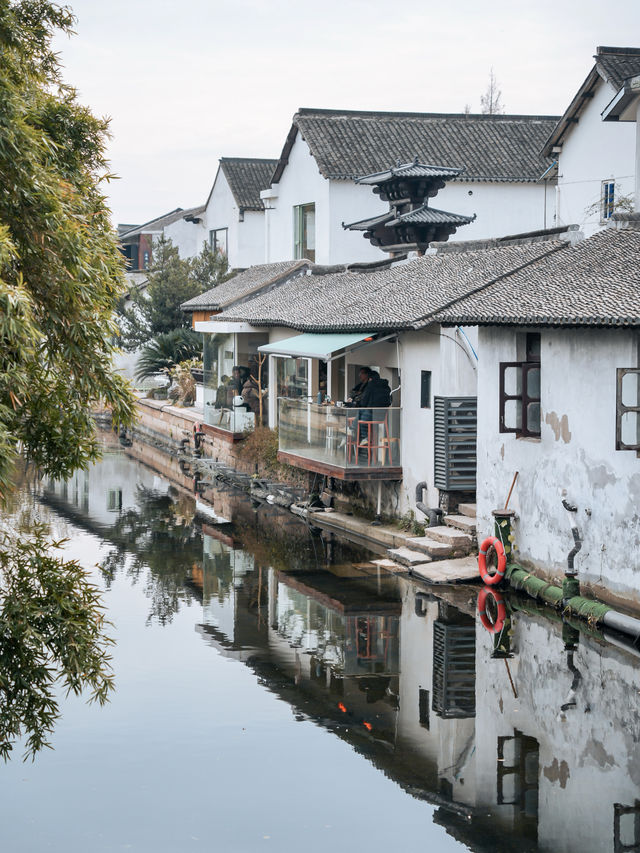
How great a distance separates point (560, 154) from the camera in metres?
31.8

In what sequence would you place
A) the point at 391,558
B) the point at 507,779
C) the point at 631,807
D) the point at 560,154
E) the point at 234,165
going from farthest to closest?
1. the point at 234,165
2. the point at 560,154
3. the point at 391,558
4. the point at 507,779
5. the point at 631,807

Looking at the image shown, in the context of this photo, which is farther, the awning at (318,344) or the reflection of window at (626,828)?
the awning at (318,344)

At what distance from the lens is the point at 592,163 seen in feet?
99.5

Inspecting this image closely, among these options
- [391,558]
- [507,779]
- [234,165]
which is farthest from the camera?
[234,165]

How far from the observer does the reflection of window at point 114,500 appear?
82.0 feet

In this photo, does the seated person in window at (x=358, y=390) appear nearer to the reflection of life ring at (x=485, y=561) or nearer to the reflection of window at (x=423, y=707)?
the reflection of life ring at (x=485, y=561)

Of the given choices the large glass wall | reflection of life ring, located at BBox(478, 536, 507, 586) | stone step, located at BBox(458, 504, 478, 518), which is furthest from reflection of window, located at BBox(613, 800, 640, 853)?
the large glass wall

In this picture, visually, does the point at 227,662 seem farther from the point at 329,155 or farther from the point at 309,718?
the point at 329,155

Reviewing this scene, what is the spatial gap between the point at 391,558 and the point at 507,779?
8.80 meters

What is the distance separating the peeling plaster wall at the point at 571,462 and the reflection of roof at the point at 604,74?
14.5 metres

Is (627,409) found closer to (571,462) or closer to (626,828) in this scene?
(571,462)

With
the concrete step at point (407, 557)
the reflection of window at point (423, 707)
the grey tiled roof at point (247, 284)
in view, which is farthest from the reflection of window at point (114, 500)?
the reflection of window at point (423, 707)

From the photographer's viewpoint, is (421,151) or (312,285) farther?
(421,151)

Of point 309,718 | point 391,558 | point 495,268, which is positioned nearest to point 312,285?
point 495,268
